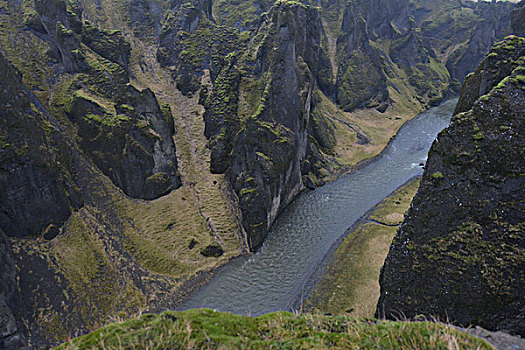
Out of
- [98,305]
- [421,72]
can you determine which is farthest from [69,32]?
[421,72]

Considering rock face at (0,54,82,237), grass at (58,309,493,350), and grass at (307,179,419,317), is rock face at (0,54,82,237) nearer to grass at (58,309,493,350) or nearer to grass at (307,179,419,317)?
grass at (58,309,493,350)

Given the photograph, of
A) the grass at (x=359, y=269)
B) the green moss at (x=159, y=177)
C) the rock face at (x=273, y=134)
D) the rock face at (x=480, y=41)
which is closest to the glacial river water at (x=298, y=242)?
the grass at (x=359, y=269)

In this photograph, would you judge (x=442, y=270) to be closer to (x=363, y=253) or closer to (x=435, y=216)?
(x=435, y=216)

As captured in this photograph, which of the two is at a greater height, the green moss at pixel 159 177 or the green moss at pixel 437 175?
the green moss at pixel 159 177

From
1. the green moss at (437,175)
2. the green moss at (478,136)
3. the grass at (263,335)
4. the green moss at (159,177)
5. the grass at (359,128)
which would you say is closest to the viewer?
the grass at (263,335)

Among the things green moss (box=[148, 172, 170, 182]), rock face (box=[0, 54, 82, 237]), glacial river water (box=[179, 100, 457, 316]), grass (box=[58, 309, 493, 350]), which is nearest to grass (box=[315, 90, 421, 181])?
glacial river water (box=[179, 100, 457, 316])

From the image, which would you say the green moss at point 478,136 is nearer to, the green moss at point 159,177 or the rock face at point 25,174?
the green moss at point 159,177

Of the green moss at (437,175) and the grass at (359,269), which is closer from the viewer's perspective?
the green moss at (437,175)
